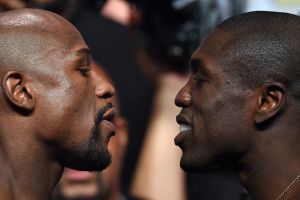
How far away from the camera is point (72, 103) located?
4.79 m

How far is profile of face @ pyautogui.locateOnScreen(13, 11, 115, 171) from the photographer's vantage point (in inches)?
187

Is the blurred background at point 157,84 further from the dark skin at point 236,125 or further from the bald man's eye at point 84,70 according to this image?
the dark skin at point 236,125

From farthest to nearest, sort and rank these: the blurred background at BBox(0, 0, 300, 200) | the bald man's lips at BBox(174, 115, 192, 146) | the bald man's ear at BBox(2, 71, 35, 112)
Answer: the blurred background at BBox(0, 0, 300, 200) → the bald man's lips at BBox(174, 115, 192, 146) → the bald man's ear at BBox(2, 71, 35, 112)

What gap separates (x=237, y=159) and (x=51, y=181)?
26.9 inches

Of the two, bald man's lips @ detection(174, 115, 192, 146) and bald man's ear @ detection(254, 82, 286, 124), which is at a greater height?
bald man's ear @ detection(254, 82, 286, 124)

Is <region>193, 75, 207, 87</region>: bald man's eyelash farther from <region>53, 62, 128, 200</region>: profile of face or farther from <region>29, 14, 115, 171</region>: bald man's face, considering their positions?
<region>53, 62, 128, 200</region>: profile of face

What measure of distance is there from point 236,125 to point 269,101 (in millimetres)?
154

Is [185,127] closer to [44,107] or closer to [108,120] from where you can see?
[108,120]

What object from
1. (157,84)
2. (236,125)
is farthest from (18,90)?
(157,84)

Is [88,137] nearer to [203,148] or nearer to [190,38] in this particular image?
[203,148]

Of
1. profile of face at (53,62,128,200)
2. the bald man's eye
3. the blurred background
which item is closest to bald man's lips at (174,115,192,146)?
the bald man's eye

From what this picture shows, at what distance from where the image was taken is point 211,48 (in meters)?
4.92

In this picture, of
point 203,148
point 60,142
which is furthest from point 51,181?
point 203,148

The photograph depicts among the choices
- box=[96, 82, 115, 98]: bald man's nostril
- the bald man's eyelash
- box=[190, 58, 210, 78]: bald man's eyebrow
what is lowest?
box=[96, 82, 115, 98]: bald man's nostril
